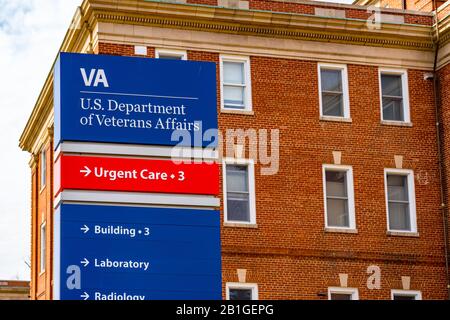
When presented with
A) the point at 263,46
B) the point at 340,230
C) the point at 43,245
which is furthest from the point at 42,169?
the point at 340,230

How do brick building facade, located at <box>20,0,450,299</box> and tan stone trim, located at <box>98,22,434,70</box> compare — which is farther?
tan stone trim, located at <box>98,22,434,70</box>

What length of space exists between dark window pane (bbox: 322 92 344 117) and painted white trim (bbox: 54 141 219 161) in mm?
17055

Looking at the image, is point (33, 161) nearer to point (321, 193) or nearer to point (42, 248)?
point (42, 248)

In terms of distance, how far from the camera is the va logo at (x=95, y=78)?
701 inches

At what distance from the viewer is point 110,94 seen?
1794cm

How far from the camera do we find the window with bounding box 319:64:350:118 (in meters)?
35.0

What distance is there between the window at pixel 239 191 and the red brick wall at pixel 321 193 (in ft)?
0.83

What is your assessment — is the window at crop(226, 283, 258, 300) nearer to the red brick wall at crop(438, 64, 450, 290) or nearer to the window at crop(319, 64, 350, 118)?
the window at crop(319, 64, 350, 118)

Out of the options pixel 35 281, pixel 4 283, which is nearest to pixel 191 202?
pixel 35 281

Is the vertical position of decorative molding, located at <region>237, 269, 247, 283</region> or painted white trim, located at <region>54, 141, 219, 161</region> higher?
painted white trim, located at <region>54, 141, 219, 161</region>

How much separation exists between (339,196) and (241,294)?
15.6 feet

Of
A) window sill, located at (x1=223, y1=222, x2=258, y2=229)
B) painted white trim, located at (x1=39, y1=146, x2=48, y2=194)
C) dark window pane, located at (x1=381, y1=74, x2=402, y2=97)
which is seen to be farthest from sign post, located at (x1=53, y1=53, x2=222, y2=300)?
painted white trim, located at (x1=39, y1=146, x2=48, y2=194)

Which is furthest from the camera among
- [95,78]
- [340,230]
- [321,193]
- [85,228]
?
[321,193]

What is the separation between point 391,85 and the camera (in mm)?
36094
